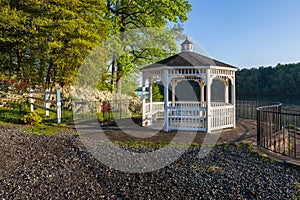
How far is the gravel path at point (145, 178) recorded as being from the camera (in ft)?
11.9

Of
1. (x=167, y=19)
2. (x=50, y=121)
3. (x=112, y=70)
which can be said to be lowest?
(x=50, y=121)

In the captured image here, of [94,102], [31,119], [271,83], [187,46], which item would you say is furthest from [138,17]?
[271,83]

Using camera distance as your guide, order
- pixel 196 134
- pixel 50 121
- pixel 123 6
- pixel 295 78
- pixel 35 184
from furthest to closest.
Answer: pixel 295 78
pixel 123 6
pixel 50 121
pixel 196 134
pixel 35 184

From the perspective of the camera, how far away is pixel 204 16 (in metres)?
12.4

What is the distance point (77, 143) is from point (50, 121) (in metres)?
4.40

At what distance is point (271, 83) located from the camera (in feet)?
145

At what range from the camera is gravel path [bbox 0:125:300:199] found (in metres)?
3.62

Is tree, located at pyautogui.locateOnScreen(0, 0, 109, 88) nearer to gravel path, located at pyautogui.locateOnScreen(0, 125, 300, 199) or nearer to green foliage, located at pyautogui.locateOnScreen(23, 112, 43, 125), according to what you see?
green foliage, located at pyautogui.locateOnScreen(23, 112, 43, 125)

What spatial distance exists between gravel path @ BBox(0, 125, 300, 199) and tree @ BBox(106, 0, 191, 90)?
482 inches

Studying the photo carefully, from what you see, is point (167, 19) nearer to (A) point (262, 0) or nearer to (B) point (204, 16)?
(B) point (204, 16)

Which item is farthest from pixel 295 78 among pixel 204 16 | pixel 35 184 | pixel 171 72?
pixel 35 184

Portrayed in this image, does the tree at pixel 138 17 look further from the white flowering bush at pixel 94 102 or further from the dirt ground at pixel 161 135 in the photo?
the dirt ground at pixel 161 135

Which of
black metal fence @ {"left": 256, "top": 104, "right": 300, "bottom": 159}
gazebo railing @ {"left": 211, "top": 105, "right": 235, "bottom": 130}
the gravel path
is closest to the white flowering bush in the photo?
gazebo railing @ {"left": 211, "top": 105, "right": 235, "bottom": 130}

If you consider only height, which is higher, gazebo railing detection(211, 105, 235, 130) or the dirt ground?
gazebo railing detection(211, 105, 235, 130)
